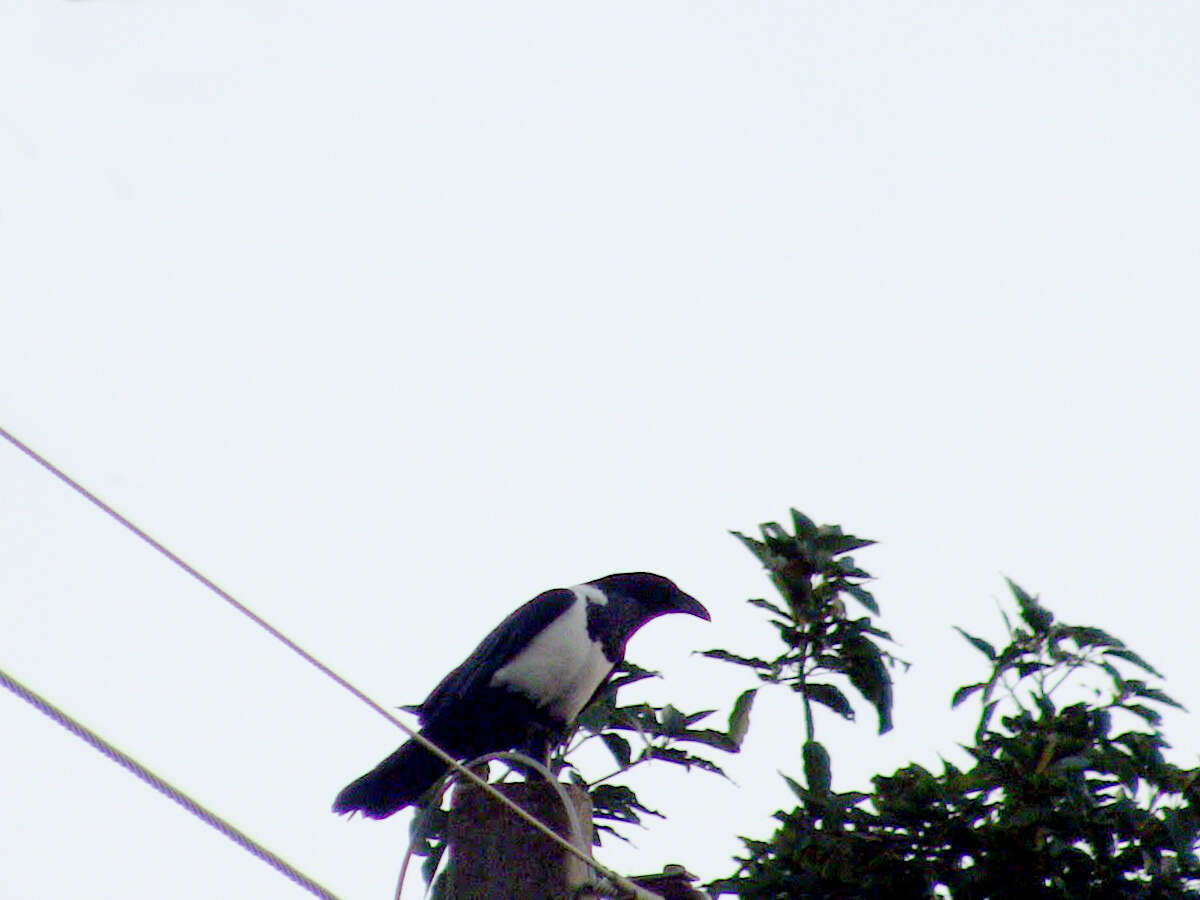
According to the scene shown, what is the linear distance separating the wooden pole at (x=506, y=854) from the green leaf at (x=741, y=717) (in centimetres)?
180

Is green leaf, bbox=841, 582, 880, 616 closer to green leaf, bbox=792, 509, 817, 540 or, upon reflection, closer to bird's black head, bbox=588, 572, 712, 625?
green leaf, bbox=792, 509, 817, 540

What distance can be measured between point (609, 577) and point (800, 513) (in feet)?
2.49

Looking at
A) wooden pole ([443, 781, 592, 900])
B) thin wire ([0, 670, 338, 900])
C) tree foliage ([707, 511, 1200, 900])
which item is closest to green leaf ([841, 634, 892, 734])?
tree foliage ([707, 511, 1200, 900])

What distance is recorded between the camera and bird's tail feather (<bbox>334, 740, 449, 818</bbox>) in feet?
12.8

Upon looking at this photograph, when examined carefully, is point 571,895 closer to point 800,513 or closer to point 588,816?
point 588,816

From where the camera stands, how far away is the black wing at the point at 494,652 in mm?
4551

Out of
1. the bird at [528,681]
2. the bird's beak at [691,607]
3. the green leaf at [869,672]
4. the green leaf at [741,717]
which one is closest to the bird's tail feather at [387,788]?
the bird at [528,681]

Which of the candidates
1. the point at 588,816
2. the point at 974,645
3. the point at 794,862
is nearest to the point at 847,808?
the point at 794,862

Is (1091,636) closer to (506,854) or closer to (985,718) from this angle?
(985,718)

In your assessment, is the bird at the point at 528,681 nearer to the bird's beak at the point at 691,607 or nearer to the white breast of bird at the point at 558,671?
the white breast of bird at the point at 558,671

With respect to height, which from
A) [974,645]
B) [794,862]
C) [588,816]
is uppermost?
[974,645]

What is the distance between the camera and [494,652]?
4.57 metres

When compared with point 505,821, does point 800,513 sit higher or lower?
higher

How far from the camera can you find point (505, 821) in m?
2.40
